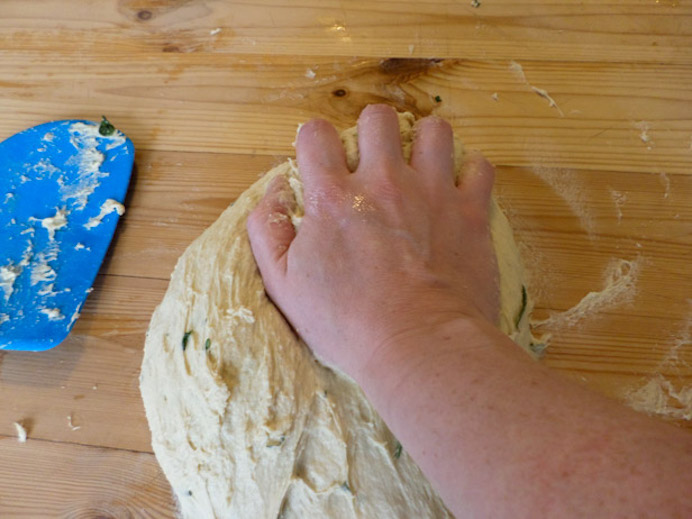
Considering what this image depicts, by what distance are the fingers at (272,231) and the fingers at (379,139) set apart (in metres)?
0.13

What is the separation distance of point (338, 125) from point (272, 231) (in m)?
0.51

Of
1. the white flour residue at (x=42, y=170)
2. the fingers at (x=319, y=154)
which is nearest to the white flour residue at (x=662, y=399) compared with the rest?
the fingers at (x=319, y=154)

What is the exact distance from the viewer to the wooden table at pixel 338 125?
37.7 inches

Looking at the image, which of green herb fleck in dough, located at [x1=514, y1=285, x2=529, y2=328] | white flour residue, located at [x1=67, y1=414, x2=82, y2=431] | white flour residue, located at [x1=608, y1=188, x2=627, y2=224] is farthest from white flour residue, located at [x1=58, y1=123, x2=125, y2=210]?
white flour residue, located at [x1=608, y1=188, x2=627, y2=224]

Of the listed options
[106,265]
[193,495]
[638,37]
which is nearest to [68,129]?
[106,265]

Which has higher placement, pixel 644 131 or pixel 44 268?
pixel 644 131

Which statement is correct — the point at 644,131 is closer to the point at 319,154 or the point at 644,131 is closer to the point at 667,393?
the point at 667,393

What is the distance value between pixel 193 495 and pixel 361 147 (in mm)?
559

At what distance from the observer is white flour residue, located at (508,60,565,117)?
1.16 meters

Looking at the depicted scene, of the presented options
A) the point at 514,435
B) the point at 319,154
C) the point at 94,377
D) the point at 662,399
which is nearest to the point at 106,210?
the point at 94,377

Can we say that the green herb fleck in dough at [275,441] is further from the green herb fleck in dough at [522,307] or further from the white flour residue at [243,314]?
the green herb fleck in dough at [522,307]

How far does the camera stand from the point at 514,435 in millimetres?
445

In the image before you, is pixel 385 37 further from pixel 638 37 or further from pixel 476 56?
pixel 638 37

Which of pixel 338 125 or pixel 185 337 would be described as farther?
pixel 338 125
